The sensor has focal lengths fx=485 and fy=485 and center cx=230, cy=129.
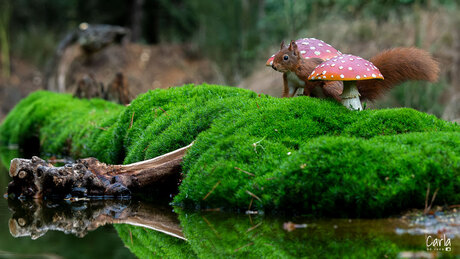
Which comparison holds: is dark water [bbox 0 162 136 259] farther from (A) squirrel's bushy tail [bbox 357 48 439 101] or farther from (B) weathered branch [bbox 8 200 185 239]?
(A) squirrel's bushy tail [bbox 357 48 439 101]

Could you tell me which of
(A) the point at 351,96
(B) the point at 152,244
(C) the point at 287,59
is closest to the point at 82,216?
(B) the point at 152,244

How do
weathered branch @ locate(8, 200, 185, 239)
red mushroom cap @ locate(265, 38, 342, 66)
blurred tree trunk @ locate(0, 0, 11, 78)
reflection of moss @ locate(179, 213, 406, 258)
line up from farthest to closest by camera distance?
1. blurred tree trunk @ locate(0, 0, 11, 78)
2. red mushroom cap @ locate(265, 38, 342, 66)
3. weathered branch @ locate(8, 200, 185, 239)
4. reflection of moss @ locate(179, 213, 406, 258)

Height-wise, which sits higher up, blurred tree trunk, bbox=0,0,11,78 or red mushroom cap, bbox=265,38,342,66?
red mushroom cap, bbox=265,38,342,66

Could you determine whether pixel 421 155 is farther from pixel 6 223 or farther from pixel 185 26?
pixel 185 26

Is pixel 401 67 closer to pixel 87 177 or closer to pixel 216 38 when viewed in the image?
pixel 87 177

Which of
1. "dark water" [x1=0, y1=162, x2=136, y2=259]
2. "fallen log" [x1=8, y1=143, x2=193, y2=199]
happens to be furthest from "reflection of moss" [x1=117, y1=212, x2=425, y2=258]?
"fallen log" [x1=8, y1=143, x2=193, y2=199]

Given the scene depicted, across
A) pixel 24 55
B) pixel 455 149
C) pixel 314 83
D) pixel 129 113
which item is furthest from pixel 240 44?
pixel 455 149
